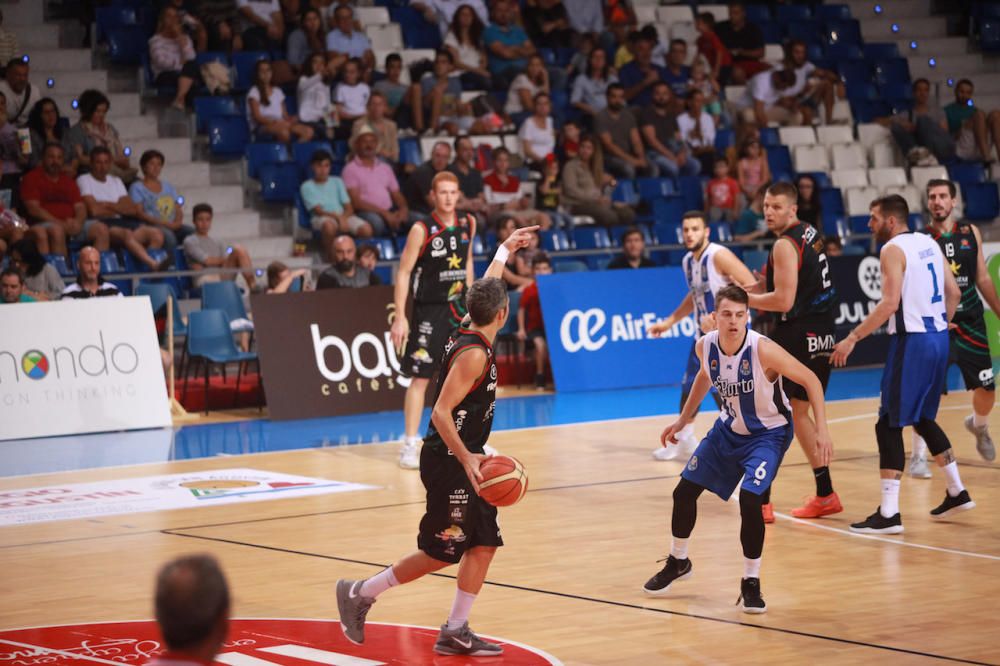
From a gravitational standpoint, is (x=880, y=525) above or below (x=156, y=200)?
below

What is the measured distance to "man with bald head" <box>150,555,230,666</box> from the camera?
3162 millimetres

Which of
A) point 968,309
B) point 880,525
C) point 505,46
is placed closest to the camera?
point 880,525

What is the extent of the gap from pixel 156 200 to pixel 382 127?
3382 mm

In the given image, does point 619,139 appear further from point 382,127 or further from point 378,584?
point 378,584

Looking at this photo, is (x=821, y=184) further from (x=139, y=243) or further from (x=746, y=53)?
(x=139, y=243)

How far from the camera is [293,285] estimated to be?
17406 millimetres

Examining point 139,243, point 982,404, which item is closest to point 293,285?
point 139,243

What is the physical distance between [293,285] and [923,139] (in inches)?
462

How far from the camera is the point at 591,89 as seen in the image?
22.1 m

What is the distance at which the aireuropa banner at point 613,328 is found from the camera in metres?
17.2

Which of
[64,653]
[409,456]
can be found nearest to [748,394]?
[64,653]

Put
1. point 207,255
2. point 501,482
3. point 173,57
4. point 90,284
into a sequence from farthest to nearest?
point 173,57
point 207,255
point 90,284
point 501,482

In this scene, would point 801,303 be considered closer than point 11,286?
Yes

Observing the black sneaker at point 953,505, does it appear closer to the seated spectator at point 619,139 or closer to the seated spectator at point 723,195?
the seated spectator at point 723,195
